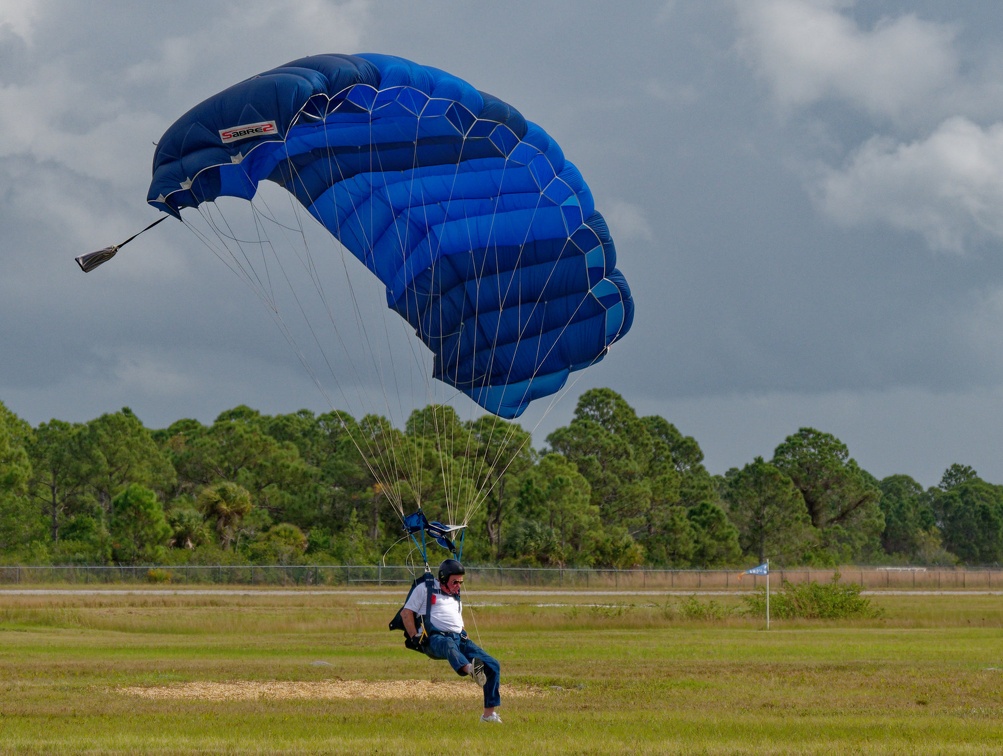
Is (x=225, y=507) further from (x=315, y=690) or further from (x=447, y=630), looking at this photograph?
(x=447, y=630)

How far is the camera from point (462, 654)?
41.0 feet

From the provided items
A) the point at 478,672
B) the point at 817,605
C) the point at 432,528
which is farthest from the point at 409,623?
the point at 817,605

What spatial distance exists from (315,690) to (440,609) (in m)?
4.50

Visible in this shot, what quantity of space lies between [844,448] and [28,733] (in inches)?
3589

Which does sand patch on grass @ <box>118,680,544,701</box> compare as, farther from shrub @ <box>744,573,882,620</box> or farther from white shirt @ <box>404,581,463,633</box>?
shrub @ <box>744,573,882,620</box>

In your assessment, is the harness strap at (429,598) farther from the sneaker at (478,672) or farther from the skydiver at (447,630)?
the sneaker at (478,672)

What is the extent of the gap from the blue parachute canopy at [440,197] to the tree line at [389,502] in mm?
31275

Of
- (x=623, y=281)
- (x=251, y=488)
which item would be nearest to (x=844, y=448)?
(x=251, y=488)

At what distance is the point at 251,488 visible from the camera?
75.2 m

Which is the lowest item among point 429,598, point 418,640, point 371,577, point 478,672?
point 371,577

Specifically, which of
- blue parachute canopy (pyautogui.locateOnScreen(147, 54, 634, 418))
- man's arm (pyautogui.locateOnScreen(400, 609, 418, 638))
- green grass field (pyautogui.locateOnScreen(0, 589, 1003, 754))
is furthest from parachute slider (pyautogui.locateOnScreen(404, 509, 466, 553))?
blue parachute canopy (pyautogui.locateOnScreen(147, 54, 634, 418))

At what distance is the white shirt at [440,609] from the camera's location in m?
12.6

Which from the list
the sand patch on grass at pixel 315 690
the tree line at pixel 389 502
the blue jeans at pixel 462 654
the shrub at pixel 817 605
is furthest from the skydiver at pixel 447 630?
the tree line at pixel 389 502

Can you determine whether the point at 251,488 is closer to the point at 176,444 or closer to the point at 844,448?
the point at 176,444
